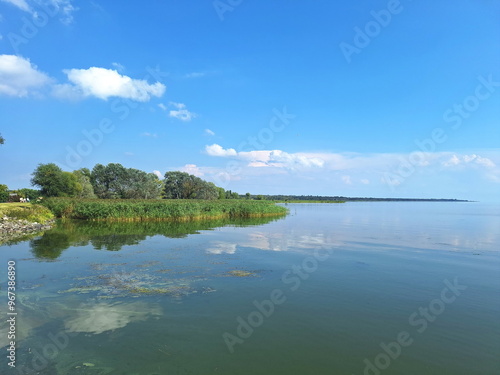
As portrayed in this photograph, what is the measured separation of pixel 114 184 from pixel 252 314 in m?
64.5

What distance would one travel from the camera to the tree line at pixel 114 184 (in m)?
43.6

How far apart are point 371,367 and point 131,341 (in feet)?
15.6

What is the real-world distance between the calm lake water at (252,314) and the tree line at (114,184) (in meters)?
33.0

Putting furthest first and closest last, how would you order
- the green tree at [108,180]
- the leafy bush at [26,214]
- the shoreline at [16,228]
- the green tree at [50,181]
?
the green tree at [108,180]
the green tree at [50,181]
the leafy bush at [26,214]
the shoreline at [16,228]

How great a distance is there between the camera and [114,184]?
216ft

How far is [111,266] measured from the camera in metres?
13.1

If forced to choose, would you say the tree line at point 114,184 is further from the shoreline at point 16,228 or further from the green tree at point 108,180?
the shoreline at point 16,228

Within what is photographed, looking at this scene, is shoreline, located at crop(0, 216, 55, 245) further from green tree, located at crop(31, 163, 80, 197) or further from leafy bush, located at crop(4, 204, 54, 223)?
green tree, located at crop(31, 163, 80, 197)

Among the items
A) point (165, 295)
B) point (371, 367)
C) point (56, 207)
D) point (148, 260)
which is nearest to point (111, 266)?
point (148, 260)

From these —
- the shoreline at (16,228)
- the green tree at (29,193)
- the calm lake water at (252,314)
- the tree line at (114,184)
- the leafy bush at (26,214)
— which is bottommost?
the calm lake water at (252,314)

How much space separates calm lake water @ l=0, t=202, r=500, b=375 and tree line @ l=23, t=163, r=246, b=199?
108ft

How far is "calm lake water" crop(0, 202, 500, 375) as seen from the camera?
580cm

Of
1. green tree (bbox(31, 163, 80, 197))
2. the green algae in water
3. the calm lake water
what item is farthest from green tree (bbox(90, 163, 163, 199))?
the green algae in water

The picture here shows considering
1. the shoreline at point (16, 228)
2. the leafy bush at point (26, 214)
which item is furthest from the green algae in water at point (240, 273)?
the leafy bush at point (26, 214)
